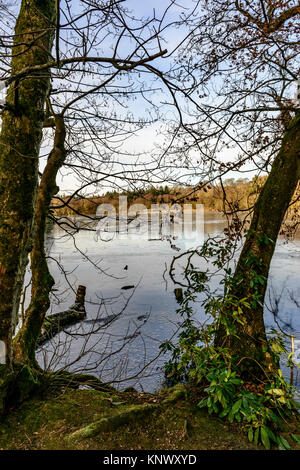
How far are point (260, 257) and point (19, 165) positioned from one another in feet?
8.67

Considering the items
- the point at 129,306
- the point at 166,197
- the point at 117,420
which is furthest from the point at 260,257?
the point at 129,306

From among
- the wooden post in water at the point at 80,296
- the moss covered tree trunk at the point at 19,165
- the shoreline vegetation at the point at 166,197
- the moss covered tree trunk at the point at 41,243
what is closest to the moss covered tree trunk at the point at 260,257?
the shoreline vegetation at the point at 166,197

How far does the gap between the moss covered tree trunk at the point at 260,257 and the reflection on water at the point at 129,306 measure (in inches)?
35.9

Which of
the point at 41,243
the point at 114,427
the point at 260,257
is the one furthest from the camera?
the point at 41,243

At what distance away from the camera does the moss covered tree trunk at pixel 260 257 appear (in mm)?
3348

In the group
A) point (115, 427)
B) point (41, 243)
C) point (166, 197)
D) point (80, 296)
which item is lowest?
point (80, 296)

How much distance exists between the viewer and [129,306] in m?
12.1

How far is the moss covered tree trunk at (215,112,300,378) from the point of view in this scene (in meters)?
3.35

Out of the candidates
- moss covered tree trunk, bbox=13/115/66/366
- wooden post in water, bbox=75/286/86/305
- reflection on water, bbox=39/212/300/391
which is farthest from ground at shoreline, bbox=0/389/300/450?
wooden post in water, bbox=75/286/86/305

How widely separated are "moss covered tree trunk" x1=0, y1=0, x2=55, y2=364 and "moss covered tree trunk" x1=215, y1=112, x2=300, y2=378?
210 centimetres

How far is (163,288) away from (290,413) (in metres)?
11.4

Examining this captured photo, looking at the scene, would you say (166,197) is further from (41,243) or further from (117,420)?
(117,420)

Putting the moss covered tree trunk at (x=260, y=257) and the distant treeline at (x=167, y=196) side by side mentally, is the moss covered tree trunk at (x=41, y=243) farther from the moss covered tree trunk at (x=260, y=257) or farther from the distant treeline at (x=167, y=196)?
the moss covered tree trunk at (x=260, y=257)
